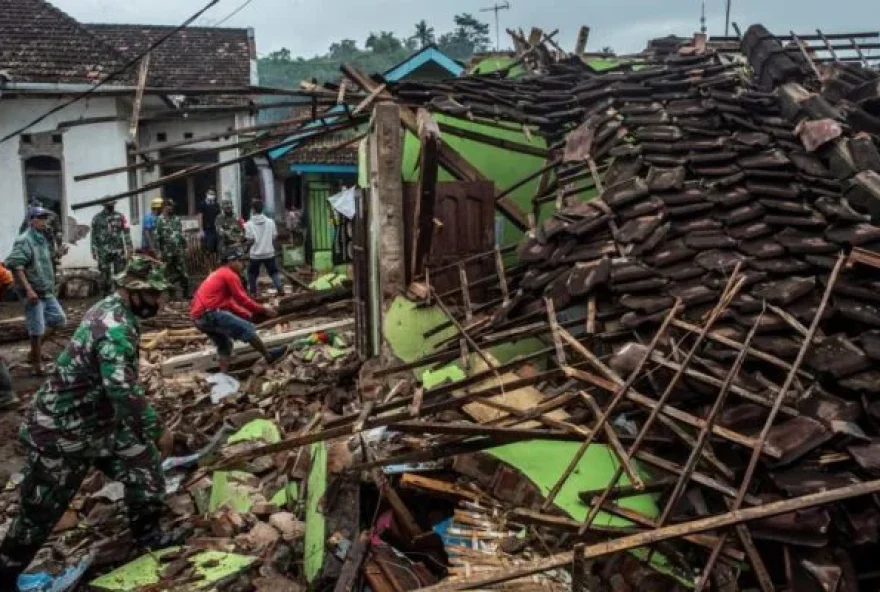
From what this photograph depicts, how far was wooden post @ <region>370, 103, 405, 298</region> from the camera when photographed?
7.80 metres

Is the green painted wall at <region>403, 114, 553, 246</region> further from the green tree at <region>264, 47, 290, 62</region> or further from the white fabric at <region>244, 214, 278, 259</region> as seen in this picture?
the green tree at <region>264, 47, 290, 62</region>

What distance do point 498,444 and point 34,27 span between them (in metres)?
17.5

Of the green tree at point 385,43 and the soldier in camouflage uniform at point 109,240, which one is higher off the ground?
the green tree at point 385,43

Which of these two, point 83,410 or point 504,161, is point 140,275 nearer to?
point 83,410

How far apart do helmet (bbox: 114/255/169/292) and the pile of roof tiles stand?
8.74ft

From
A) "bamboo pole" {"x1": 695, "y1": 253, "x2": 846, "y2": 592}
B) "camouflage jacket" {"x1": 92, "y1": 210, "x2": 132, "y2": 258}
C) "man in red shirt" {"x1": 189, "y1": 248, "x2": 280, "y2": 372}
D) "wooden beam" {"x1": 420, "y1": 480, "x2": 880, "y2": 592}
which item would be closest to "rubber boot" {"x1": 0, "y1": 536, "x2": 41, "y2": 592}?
"wooden beam" {"x1": 420, "y1": 480, "x2": 880, "y2": 592}

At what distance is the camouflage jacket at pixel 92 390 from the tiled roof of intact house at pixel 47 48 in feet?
41.2

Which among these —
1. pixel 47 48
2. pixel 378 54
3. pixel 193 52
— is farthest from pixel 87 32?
pixel 378 54

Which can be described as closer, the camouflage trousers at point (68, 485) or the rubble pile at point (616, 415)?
the rubble pile at point (616, 415)

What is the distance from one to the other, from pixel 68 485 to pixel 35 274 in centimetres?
487

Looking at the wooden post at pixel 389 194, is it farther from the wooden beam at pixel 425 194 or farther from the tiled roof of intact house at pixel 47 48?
the tiled roof of intact house at pixel 47 48

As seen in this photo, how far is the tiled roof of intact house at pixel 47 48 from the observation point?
15391mm

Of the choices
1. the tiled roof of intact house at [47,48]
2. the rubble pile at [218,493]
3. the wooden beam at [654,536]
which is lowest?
the rubble pile at [218,493]

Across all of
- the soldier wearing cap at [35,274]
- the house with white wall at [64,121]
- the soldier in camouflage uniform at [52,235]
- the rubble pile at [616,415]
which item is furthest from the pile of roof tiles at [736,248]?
the house with white wall at [64,121]
